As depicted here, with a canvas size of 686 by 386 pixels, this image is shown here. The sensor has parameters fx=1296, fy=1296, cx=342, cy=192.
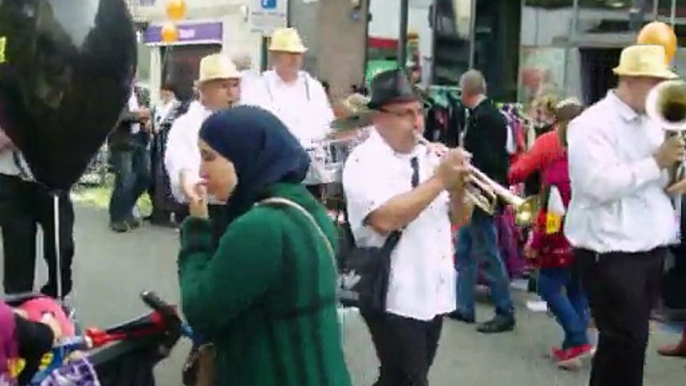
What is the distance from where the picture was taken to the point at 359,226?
525 cm

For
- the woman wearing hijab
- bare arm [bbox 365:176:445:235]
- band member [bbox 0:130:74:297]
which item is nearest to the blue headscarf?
the woman wearing hijab

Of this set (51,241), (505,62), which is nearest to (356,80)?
(505,62)

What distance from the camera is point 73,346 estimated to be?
3676 mm

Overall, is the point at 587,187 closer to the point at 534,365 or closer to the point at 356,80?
the point at 534,365

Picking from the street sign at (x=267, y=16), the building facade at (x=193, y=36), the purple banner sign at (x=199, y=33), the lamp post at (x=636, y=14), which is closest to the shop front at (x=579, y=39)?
the lamp post at (x=636, y=14)

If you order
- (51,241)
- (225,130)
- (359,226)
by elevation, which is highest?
(225,130)

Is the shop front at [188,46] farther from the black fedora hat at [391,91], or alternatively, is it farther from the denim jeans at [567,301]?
the black fedora hat at [391,91]

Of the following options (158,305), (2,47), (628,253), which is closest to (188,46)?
(628,253)

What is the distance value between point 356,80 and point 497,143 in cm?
1086

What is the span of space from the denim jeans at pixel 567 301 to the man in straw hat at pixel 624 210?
1996 mm

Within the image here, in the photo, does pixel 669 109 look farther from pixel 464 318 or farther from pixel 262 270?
pixel 464 318

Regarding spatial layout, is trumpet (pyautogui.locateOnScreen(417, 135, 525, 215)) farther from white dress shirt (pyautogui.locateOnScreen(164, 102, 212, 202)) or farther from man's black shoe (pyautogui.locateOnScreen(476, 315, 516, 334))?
man's black shoe (pyautogui.locateOnScreen(476, 315, 516, 334))

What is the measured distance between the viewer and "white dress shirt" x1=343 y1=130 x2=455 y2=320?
519cm

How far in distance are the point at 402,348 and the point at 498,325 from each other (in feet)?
13.1
